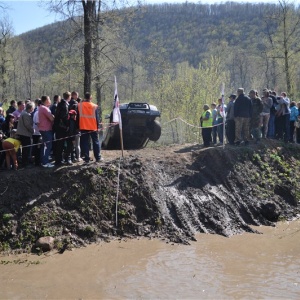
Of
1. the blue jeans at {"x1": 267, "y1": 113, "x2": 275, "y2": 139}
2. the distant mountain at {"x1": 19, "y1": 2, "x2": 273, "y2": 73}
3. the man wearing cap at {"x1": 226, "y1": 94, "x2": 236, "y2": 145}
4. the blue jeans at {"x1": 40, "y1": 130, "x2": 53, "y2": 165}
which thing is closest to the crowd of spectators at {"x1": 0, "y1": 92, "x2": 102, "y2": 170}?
the blue jeans at {"x1": 40, "y1": 130, "x2": 53, "y2": 165}

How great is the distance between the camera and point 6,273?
7.74m

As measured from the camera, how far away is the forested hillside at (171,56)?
18312mm

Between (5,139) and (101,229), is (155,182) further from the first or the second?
(5,139)

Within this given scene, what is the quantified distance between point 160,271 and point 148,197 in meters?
2.74

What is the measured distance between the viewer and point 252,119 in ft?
45.8

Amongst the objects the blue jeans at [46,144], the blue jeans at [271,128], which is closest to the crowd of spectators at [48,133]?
the blue jeans at [46,144]

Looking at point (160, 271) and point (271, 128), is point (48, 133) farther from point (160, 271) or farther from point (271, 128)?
point (271, 128)

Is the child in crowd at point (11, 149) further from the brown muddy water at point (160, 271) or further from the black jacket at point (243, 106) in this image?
the black jacket at point (243, 106)

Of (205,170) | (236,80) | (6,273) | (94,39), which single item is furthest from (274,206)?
(236,80)

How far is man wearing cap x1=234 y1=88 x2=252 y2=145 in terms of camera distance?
1314cm

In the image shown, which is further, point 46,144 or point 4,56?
point 4,56

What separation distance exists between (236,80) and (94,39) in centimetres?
5308

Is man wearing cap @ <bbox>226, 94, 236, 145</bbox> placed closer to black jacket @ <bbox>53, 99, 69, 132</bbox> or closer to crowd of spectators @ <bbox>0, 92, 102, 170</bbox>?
crowd of spectators @ <bbox>0, 92, 102, 170</bbox>

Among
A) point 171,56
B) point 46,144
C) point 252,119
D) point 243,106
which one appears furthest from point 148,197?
point 171,56
